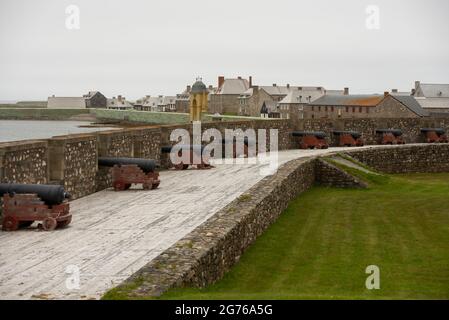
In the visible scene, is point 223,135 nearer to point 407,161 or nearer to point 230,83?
point 407,161

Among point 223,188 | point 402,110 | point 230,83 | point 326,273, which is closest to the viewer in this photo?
point 326,273

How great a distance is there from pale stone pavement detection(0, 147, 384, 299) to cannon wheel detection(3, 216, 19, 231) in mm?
180

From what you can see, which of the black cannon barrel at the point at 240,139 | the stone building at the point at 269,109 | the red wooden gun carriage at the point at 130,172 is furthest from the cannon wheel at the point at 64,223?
the stone building at the point at 269,109

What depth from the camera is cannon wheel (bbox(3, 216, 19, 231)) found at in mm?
13070

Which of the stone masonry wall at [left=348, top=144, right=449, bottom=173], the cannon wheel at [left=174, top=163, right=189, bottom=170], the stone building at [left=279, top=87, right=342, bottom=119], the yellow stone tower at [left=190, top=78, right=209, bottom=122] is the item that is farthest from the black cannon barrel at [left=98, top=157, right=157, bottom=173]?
the stone building at [left=279, top=87, right=342, bottom=119]

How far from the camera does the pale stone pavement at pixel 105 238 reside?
9.15m

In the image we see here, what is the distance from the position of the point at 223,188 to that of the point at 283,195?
1438 millimetres

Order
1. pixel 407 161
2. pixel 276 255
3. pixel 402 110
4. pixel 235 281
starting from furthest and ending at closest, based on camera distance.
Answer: pixel 402 110, pixel 407 161, pixel 276 255, pixel 235 281

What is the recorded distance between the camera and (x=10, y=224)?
13.1 meters

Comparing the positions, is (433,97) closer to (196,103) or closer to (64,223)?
(196,103)

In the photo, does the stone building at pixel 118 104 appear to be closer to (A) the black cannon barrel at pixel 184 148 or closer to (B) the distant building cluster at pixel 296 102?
(B) the distant building cluster at pixel 296 102

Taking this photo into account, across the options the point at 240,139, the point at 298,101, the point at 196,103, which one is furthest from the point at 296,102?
the point at 240,139

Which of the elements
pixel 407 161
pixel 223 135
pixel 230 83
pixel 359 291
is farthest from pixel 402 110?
pixel 359 291

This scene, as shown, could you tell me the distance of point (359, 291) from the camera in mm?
10383
